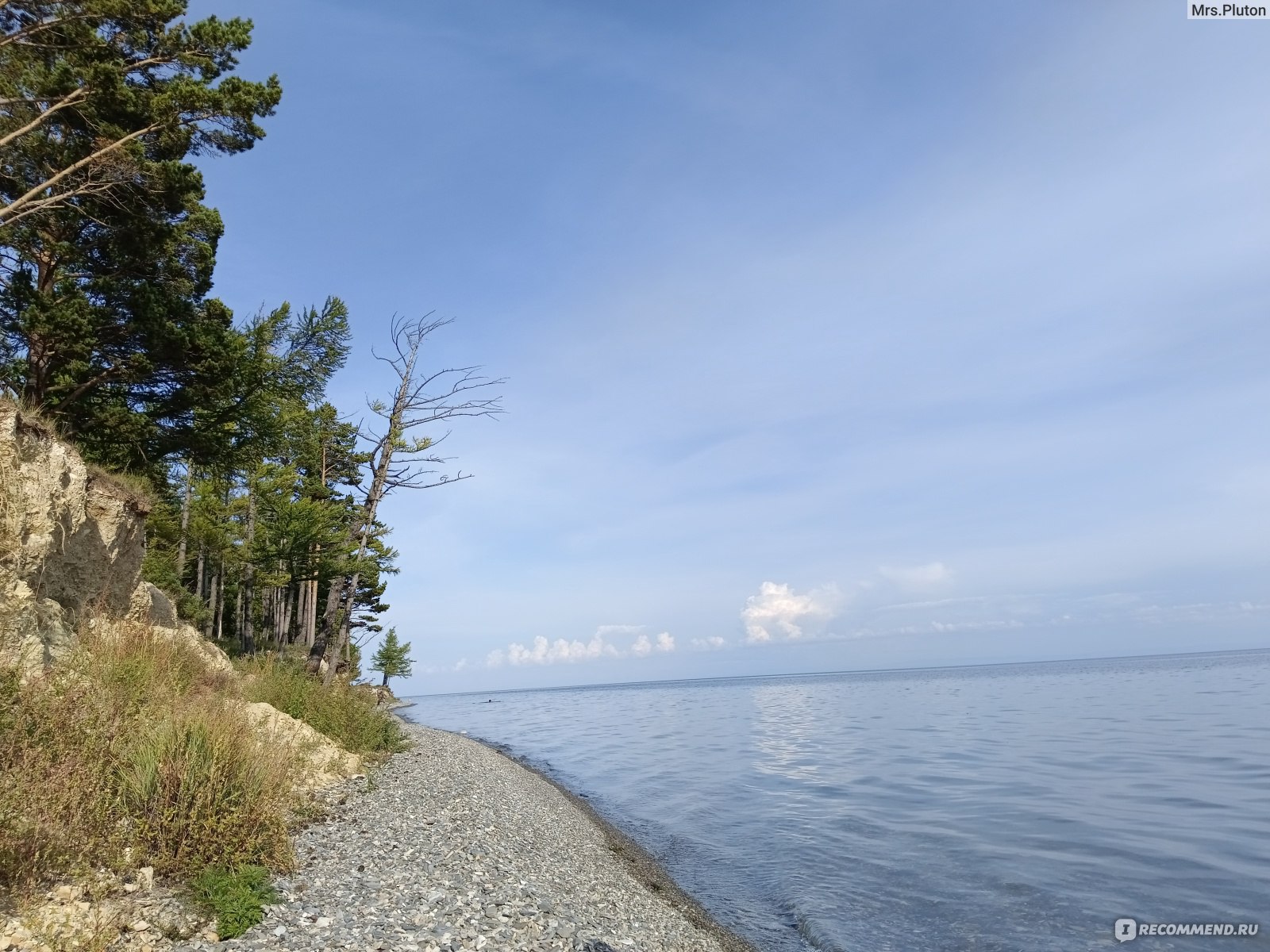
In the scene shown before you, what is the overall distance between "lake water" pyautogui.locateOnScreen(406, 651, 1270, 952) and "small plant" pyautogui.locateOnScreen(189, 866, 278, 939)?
829 cm

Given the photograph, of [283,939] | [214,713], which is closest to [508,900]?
[283,939]

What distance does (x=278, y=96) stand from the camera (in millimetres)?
16156

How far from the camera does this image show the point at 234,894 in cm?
652

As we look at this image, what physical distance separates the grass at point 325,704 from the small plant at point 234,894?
898 cm

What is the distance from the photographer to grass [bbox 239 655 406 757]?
52.4 ft

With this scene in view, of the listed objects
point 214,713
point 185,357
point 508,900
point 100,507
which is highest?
point 185,357

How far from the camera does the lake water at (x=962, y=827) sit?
12000 millimetres

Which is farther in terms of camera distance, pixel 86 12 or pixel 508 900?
pixel 86 12

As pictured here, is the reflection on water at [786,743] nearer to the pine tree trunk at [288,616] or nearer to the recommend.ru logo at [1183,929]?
the recommend.ru logo at [1183,929]

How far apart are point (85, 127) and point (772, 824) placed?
82.3 feet

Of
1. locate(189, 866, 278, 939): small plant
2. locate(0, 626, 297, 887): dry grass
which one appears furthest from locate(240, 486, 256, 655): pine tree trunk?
locate(189, 866, 278, 939): small plant

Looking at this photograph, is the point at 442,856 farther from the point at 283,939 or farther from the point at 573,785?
the point at 573,785

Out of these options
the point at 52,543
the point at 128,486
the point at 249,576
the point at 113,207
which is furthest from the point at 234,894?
the point at 249,576

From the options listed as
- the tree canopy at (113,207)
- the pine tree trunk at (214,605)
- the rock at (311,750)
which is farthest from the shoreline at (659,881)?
the pine tree trunk at (214,605)
